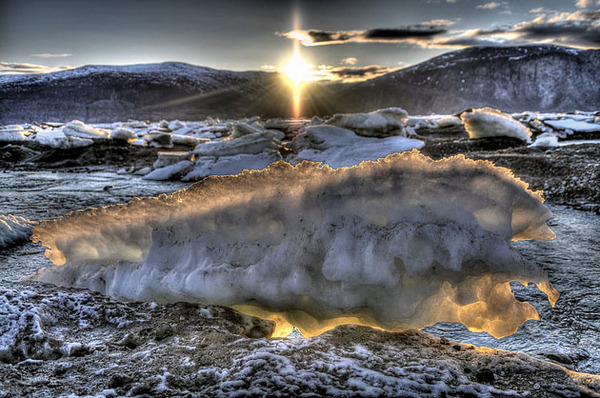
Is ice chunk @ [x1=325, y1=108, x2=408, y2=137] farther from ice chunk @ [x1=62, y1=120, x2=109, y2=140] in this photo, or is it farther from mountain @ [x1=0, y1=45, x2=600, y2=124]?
mountain @ [x1=0, y1=45, x2=600, y2=124]

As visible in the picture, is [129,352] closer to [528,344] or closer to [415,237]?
[415,237]

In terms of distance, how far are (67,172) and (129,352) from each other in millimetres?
9079

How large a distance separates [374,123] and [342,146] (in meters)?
1.76

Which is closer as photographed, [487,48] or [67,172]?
[67,172]

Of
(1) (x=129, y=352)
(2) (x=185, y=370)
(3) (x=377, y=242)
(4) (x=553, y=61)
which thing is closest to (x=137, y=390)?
(2) (x=185, y=370)

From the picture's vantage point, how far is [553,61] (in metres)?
61.8

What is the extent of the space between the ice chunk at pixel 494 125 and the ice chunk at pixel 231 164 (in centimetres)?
544

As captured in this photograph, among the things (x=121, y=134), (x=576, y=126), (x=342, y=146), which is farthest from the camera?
(x=121, y=134)

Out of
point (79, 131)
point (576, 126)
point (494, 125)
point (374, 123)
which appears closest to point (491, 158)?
point (374, 123)

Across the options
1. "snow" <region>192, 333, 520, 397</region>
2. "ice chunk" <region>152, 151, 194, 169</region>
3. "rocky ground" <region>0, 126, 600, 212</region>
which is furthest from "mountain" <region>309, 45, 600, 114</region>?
"snow" <region>192, 333, 520, 397</region>

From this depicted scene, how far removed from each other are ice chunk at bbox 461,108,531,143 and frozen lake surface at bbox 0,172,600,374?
19.2 ft

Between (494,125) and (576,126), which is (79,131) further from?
(576,126)

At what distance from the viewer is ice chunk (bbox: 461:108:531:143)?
996 cm

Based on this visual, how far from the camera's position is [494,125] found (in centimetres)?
1009
